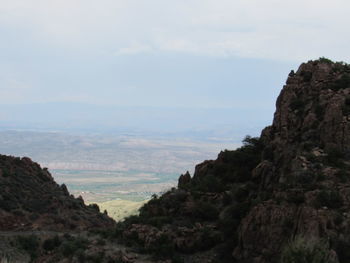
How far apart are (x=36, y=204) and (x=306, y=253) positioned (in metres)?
46.9

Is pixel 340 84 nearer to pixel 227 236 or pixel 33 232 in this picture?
pixel 227 236

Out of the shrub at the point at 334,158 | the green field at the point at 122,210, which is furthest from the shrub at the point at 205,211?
the green field at the point at 122,210

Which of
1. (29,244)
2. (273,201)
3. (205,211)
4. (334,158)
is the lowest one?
(29,244)

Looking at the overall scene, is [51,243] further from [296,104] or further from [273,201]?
[273,201]

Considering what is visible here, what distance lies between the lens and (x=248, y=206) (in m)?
39.0

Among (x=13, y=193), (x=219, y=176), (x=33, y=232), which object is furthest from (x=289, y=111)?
(x=13, y=193)

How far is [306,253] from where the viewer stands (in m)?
26.1

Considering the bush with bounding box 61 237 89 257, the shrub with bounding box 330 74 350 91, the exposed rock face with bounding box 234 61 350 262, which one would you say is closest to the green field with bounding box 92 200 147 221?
the bush with bounding box 61 237 89 257

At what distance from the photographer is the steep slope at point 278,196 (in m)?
30.8

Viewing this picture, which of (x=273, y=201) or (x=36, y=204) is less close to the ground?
(x=273, y=201)

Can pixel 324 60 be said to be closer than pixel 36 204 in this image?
Yes

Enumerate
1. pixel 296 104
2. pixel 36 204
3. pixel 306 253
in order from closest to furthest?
pixel 306 253, pixel 296 104, pixel 36 204

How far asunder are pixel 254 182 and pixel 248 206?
5656mm

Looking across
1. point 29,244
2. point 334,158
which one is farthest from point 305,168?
point 29,244
